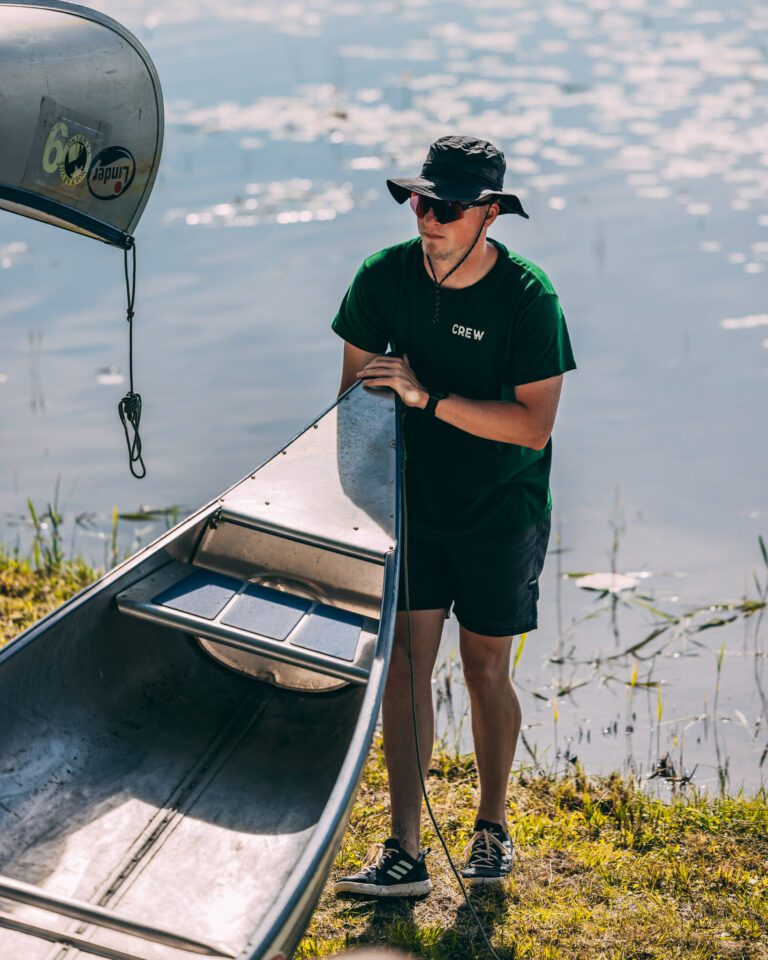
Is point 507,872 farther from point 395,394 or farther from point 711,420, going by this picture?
point 711,420

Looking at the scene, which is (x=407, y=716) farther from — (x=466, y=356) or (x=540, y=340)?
(x=540, y=340)

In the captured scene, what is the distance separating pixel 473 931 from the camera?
384cm

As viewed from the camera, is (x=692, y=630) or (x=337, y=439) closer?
(x=337, y=439)

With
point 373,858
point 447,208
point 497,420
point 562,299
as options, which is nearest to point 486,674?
point 373,858

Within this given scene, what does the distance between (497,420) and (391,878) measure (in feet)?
4.71

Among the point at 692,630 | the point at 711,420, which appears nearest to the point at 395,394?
the point at 692,630

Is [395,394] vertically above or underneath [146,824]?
above

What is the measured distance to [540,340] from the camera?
3705mm

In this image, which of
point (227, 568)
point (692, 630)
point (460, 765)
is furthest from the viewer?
point (692, 630)

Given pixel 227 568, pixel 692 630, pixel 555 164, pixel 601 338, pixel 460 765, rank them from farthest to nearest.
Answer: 1. pixel 555 164
2. pixel 601 338
3. pixel 692 630
4. pixel 460 765
5. pixel 227 568

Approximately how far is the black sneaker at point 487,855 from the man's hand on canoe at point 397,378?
1366 mm

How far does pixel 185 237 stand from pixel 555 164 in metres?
4.32

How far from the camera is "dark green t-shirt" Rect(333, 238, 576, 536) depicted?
375cm

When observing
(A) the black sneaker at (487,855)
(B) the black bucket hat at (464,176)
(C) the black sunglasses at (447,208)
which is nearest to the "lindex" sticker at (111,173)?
(B) the black bucket hat at (464,176)
